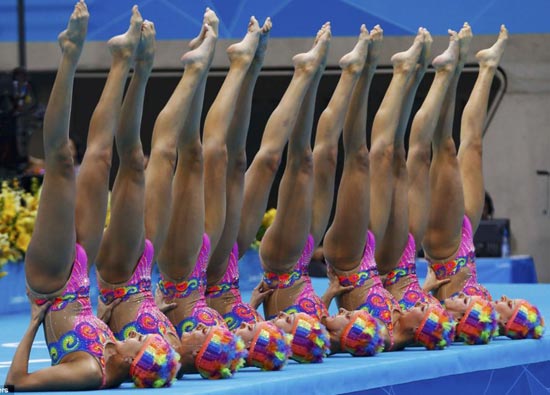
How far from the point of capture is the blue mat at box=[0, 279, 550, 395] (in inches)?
123

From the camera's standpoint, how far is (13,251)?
620 cm

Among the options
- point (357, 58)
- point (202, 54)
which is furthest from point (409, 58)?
point (202, 54)

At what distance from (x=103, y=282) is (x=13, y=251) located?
2.87 m

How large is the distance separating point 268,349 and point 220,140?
30.5 inches

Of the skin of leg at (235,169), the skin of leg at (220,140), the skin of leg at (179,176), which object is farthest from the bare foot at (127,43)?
the skin of leg at (235,169)

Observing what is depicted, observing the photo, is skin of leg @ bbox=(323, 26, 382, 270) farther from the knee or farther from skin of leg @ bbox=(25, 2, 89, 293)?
skin of leg @ bbox=(25, 2, 89, 293)

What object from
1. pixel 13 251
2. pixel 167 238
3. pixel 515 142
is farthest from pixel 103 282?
pixel 515 142

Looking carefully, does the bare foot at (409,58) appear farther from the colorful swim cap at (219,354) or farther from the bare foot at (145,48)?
the colorful swim cap at (219,354)

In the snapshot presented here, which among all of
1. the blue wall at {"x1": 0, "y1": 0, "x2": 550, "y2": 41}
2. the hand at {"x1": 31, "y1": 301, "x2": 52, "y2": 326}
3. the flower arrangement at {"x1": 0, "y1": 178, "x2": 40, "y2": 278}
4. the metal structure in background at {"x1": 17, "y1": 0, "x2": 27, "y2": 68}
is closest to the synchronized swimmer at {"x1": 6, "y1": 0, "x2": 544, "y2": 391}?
the hand at {"x1": 31, "y1": 301, "x2": 52, "y2": 326}

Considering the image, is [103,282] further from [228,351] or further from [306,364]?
[306,364]

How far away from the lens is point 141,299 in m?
3.45

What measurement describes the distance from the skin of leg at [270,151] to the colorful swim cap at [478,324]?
82 cm

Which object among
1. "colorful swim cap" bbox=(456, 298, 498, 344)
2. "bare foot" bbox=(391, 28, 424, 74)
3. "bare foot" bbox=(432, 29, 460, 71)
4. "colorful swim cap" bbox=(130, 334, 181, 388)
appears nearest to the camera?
"colorful swim cap" bbox=(130, 334, 181, 388)

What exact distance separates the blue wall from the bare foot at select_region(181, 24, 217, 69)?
229 inches
